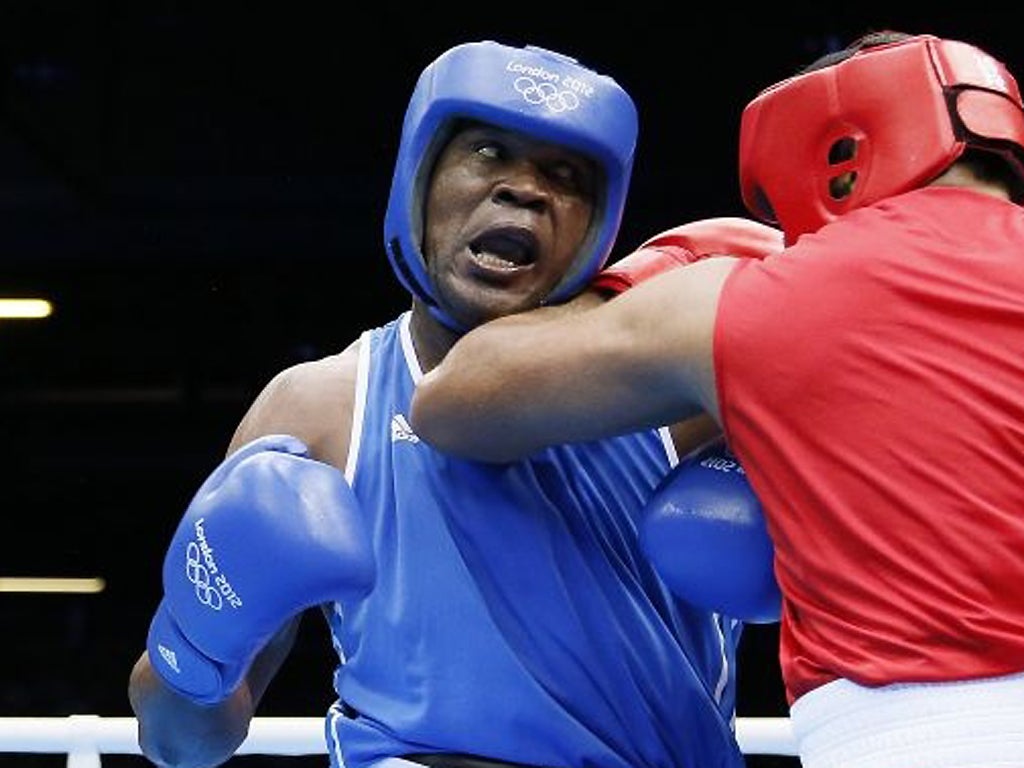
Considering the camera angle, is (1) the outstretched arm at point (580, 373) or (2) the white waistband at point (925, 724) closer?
(2) the white waistband at point (925, 724)

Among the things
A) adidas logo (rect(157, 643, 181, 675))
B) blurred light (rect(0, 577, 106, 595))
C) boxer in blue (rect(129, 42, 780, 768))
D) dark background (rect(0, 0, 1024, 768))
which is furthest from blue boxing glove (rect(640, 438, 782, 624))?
blurred light (rect(0, 577, 106, 595))

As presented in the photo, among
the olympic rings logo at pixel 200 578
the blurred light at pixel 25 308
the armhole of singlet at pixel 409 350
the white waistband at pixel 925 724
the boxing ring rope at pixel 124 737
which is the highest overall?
the armhole of singlet at pixel 409 350

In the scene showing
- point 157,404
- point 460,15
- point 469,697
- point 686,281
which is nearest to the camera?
point 686,281

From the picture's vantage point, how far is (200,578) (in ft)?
5.62

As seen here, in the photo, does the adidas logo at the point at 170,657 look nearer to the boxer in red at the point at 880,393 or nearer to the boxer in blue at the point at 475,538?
the boxer in blue at the point at 475,538

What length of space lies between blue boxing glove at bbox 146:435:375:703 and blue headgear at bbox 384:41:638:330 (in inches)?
10.4

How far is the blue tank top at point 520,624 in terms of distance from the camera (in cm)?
169

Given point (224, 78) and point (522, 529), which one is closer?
point (522, 529)

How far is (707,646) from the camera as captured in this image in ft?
6.07

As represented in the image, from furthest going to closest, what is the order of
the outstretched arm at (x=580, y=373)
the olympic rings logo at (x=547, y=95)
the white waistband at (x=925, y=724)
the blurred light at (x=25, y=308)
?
1. the blurred light at (x=25, y=308)
2. the olympic rings logo at (x=547, y=95)
3. the outstretched arm at (x=580, y=373)
4. the white waistband at (x=925, y=724)

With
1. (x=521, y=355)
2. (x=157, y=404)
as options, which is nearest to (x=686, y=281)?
(x=521, y=355)

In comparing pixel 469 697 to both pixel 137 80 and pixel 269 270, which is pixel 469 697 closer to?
pixel 137 80

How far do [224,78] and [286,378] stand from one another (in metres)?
4.81

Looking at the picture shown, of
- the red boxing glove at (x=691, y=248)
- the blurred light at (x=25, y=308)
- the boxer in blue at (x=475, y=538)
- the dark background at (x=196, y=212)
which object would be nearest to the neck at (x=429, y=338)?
the boxer in blue at (x=475, y=538)
